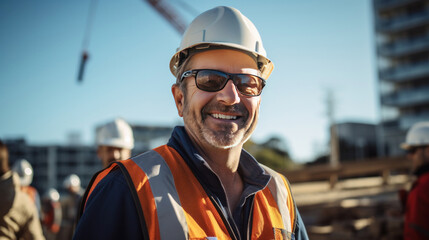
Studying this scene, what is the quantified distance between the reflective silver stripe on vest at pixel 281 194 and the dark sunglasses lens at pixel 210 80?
0.58m

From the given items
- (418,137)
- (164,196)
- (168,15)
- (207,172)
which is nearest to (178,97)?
(207,172)

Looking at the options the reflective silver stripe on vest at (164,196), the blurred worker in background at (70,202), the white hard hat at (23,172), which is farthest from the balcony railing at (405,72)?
the reflective silver stripe on vest at (164,196)

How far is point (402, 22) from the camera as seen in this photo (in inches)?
1797

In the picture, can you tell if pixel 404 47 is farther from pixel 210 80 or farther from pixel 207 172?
pixel 207 172

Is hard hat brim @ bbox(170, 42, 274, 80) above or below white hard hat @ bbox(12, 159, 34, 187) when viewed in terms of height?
above

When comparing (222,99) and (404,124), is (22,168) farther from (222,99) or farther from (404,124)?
(404,124)

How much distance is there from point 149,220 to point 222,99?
2.26ft

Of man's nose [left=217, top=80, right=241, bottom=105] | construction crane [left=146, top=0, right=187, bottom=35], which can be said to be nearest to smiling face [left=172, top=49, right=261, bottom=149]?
man's nose [left=217, top=80, right=241, bottom=105]

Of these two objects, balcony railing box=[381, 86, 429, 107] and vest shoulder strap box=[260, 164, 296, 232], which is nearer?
vest shoulder strap box=[260, 164, 296, 232]

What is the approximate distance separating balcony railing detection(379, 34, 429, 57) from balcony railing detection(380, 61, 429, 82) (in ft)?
5.68

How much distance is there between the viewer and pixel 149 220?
150cm

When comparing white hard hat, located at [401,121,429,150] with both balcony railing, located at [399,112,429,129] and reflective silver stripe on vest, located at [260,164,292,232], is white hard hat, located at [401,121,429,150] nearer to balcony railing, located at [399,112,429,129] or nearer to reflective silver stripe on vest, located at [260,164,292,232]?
reflective silver stripe on vest, located at [260,164,292,232]

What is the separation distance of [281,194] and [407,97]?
48193 millimetres

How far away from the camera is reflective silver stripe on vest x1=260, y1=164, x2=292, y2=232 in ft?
6.48
